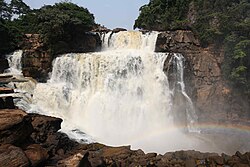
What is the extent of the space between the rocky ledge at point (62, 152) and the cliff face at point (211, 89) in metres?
7.98

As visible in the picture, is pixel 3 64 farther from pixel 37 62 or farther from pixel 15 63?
pixel 37 62

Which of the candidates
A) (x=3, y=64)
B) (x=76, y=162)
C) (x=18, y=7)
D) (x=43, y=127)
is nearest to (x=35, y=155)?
(x=76, y=162)

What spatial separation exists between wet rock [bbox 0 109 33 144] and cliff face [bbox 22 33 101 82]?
13184mm

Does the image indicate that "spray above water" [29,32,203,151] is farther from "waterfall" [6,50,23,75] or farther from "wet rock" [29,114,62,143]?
"wet rock" [29,114,62,143]

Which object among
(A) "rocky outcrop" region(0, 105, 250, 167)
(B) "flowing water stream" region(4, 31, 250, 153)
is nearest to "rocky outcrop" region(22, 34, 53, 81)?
(B) "flowing water stream" region(4, 31, 250, 153)

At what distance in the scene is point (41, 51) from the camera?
22.3 metres

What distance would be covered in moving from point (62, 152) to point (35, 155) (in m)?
3.51

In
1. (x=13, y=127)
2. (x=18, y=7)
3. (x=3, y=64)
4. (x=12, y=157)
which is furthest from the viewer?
(x=18, y=7)

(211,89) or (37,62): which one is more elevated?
(37,62)

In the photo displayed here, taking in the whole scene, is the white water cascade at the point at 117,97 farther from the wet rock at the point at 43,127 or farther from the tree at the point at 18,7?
the tree at the point at 18,7

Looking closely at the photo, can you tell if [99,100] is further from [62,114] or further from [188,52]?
[188,52]

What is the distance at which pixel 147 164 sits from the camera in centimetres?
1166

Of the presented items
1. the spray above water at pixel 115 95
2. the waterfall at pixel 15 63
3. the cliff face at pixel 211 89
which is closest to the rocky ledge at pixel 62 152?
the spray above water at pixel 115 95

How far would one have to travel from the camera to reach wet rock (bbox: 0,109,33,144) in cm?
791
